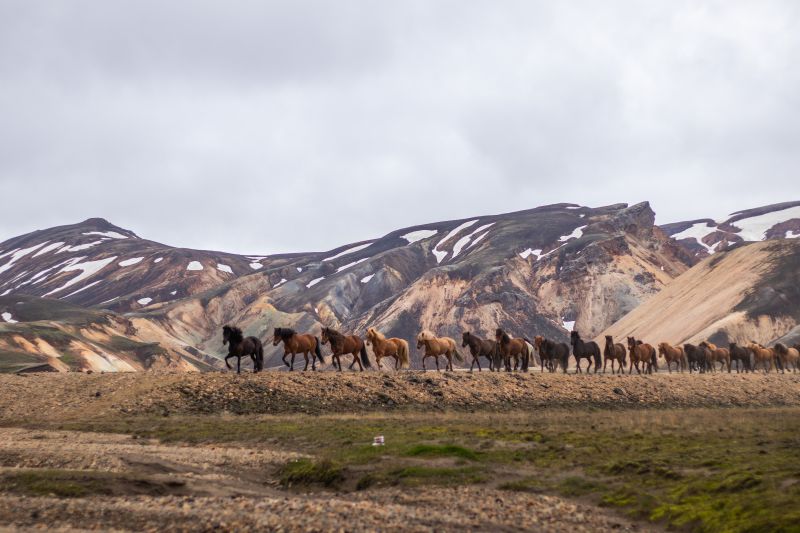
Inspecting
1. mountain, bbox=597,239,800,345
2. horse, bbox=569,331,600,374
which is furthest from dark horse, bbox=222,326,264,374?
mountain, bbox=597,239,800,345

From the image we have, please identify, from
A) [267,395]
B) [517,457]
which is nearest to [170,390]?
[267,395]

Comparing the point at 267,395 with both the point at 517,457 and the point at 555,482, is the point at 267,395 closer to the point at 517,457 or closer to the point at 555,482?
the point at 517,457

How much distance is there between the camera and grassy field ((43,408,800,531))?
16.8 meters

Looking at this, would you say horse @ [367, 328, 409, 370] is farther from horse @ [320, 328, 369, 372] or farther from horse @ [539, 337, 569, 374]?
horse @ [539, 337, 569, 374]

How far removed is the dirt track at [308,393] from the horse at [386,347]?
2.24 metres

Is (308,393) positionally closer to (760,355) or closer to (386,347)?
(386,347)

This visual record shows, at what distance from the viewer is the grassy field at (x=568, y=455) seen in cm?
1681

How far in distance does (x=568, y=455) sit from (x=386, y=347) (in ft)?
82.2

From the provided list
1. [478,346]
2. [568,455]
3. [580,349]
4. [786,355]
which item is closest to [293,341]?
[478,346]

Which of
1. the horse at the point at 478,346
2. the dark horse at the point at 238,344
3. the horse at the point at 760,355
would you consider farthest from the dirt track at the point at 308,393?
the horse at the point at 760,355

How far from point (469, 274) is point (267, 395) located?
459ft

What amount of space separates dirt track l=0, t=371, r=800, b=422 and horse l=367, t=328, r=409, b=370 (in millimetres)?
2245

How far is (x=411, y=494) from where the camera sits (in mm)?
19547

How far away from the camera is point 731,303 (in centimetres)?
12469
